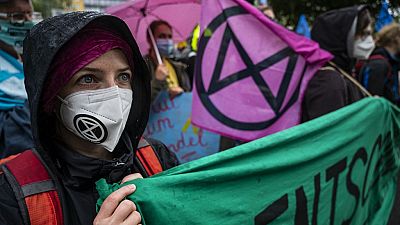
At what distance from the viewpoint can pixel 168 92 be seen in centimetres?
359

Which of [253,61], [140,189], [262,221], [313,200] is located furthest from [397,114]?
[140,189]

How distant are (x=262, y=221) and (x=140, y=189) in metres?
0.60

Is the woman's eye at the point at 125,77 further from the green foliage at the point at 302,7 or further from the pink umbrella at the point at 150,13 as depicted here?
the green foliage at the point at 302,7

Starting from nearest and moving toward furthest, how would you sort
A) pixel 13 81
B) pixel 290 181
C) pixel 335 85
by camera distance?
pixel 290 181 → pixel 13 81 → pixel 335 85

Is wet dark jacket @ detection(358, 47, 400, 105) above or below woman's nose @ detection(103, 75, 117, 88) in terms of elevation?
below

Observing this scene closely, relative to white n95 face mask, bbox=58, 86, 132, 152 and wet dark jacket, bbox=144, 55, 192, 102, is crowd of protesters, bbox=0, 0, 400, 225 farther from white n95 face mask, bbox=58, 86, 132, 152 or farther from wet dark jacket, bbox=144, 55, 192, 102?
wet dark jacket, bbox=144, 55, 192, 102

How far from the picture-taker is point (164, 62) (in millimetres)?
3945

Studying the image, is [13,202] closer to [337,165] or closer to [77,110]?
[77,110]

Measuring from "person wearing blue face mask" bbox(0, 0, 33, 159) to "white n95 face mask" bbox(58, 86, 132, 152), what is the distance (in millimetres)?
1035

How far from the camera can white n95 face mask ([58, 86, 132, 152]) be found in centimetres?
129

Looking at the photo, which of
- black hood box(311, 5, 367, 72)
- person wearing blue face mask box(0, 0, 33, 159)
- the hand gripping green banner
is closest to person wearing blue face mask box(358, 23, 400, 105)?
black hood box(311, 5, 367, 72)

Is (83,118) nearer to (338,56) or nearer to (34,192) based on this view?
(34,192)

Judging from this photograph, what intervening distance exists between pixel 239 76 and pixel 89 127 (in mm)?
1690

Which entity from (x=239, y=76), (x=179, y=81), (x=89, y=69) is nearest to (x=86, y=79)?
(x=89, y=69)
